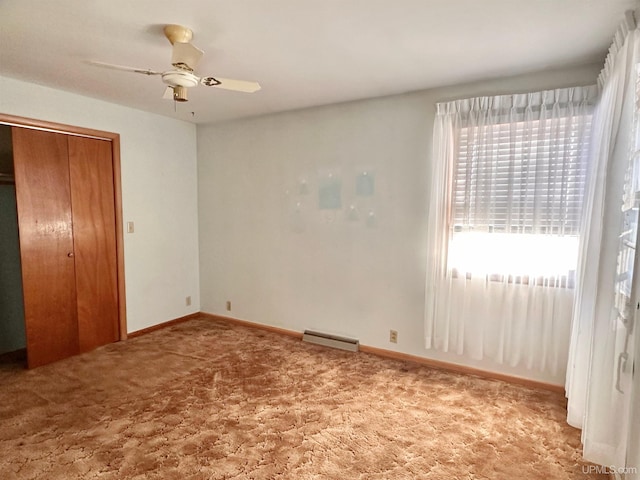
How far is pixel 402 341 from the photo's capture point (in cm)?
331

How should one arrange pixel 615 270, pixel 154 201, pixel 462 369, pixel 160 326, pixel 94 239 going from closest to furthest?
pixel 615 270 < pixel 462 369 < pixel 94 239 < pixel 154 201 < pixel 160 326

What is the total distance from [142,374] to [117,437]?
879 millimetres

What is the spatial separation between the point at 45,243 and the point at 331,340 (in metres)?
2.73

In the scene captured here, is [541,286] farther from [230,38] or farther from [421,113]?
[230,38]

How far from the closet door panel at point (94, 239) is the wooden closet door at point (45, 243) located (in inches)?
2.7

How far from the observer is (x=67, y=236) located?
3281 mm

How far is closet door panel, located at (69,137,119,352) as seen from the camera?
3.35 m

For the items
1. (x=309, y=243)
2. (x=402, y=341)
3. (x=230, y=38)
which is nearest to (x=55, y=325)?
(x=309, y=243)

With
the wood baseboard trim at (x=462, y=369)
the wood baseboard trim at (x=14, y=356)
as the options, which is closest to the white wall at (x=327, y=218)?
the wood baseboard trim at (x=462, y=369)

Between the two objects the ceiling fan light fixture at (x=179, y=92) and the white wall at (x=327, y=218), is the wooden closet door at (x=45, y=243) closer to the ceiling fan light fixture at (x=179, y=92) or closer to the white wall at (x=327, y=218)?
the white wall at (x=327, y=218)

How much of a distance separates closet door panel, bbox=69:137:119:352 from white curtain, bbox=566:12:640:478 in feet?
12.9

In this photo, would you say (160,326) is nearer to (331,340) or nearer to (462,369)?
(331,340)

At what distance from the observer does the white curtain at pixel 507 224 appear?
8.17ft

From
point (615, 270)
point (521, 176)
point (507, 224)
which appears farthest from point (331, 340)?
point (615, 270)
